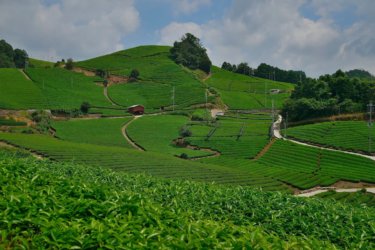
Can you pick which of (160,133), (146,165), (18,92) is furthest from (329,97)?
(18,92)

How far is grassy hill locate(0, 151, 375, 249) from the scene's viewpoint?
16.7 feet

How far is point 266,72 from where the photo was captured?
180 meters

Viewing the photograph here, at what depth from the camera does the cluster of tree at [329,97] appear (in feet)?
287

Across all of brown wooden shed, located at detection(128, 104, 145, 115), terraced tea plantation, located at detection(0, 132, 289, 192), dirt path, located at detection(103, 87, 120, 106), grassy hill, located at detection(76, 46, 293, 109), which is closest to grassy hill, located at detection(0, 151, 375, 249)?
terraced tea plantation, located at detection(0, 132, 289, 192)

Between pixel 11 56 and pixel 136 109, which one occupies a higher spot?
pixel 11 56

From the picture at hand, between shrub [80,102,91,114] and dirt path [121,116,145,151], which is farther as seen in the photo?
shrub [80,102,91,114]

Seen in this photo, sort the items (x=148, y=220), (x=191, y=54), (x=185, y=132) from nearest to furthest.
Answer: (x=148, y=220) < (x=185, y=132) < (x=191, y=54)

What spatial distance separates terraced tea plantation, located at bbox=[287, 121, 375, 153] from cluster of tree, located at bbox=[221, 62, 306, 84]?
330 feet

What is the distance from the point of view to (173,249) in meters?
4.95

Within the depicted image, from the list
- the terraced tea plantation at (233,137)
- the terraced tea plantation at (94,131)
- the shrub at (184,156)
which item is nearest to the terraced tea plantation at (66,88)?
the terraced tea plantation at (94,131)

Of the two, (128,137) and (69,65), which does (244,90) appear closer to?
(69,65)

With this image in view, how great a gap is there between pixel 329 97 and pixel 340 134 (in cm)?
2248

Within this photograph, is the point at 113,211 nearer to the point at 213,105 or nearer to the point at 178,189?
the point at 178,189

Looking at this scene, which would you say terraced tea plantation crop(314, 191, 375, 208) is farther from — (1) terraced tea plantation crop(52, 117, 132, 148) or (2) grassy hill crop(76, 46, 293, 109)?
(2) grassy hill crop(76, 46, 293, 109)
